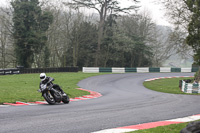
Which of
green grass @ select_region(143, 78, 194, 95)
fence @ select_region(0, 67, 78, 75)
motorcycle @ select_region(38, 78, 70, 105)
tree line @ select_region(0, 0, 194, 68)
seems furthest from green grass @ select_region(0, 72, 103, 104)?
tree line @ select_region(0, 0, 194, 68)

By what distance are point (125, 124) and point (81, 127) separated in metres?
1.49

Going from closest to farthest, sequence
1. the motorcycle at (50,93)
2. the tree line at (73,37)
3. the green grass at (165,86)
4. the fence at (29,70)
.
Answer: the motorcycle at (50,93) → the green grass at (165,86) → the fence at (29,70) → the tree line at (73,37)

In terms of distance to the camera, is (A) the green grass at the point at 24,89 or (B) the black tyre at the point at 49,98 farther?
(A) the green grass at the point at 24,89

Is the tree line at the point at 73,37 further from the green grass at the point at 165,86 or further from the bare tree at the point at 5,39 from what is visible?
the green grass at the point at 165,86

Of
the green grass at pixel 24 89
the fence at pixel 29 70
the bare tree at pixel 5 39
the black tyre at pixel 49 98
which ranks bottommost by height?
the green grass at pixel 24 89

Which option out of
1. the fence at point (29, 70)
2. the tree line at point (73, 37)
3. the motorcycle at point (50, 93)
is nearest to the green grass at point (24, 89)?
the motorcycle at point (50, 93)

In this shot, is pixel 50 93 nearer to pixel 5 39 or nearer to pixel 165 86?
pixel 165 86

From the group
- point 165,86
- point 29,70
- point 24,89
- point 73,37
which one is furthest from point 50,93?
point 73,37

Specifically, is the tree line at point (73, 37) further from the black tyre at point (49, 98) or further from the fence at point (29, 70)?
the black tyre at point (49, 98)

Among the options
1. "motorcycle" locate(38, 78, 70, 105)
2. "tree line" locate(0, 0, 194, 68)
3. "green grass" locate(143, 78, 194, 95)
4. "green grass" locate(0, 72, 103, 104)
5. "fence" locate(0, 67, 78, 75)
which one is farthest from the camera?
"tree line" locate(0, 0, 194, 68)

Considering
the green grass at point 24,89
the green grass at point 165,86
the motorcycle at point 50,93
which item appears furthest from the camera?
the green grass at point 165,86

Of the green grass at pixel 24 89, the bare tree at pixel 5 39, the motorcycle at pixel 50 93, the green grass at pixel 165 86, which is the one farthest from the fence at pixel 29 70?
the motorcycle at pixel 50 93

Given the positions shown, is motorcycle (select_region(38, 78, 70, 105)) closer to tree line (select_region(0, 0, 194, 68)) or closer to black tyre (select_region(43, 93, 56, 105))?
black tyre (select_region(43, 93, 56, 105))

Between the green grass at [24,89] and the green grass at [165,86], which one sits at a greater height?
the green grass at [24,89]
